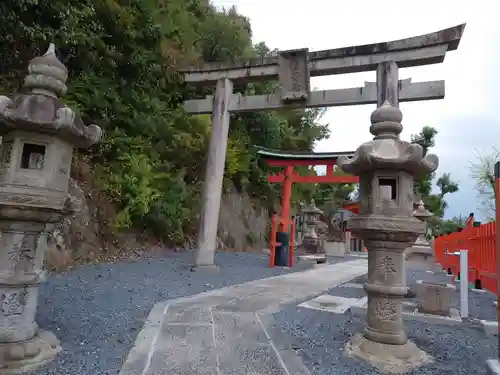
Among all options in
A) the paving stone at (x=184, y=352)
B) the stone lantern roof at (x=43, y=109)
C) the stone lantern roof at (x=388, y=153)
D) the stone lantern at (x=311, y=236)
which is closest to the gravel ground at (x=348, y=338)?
the paving stone at (x=184, y=352)

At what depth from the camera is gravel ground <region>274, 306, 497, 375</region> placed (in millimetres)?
2994

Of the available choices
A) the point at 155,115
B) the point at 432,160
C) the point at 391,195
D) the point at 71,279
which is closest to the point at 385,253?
the point at 391,195

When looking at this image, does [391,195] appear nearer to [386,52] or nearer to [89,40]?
[386,52]

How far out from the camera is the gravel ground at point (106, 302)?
113 inches

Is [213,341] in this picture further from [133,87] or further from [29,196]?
[133,87]

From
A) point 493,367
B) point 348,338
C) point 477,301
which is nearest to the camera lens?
point 493,367

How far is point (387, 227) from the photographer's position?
10.6ft

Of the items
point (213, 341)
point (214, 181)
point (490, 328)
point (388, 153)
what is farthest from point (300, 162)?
point (213, 341)

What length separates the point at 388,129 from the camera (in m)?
3.48

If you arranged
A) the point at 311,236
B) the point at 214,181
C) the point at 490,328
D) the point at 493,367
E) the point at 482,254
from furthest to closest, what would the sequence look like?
the point at 311,236 → the point at 214,181 → the point at 482,254 → the point at 490,328 → the point at 493,367

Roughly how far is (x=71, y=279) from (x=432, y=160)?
592 centimetres

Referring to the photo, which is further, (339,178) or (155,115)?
(339,178)

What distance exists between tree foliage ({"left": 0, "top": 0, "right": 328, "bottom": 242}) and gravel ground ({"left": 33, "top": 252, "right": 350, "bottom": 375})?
2191 mm

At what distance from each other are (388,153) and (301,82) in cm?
529
